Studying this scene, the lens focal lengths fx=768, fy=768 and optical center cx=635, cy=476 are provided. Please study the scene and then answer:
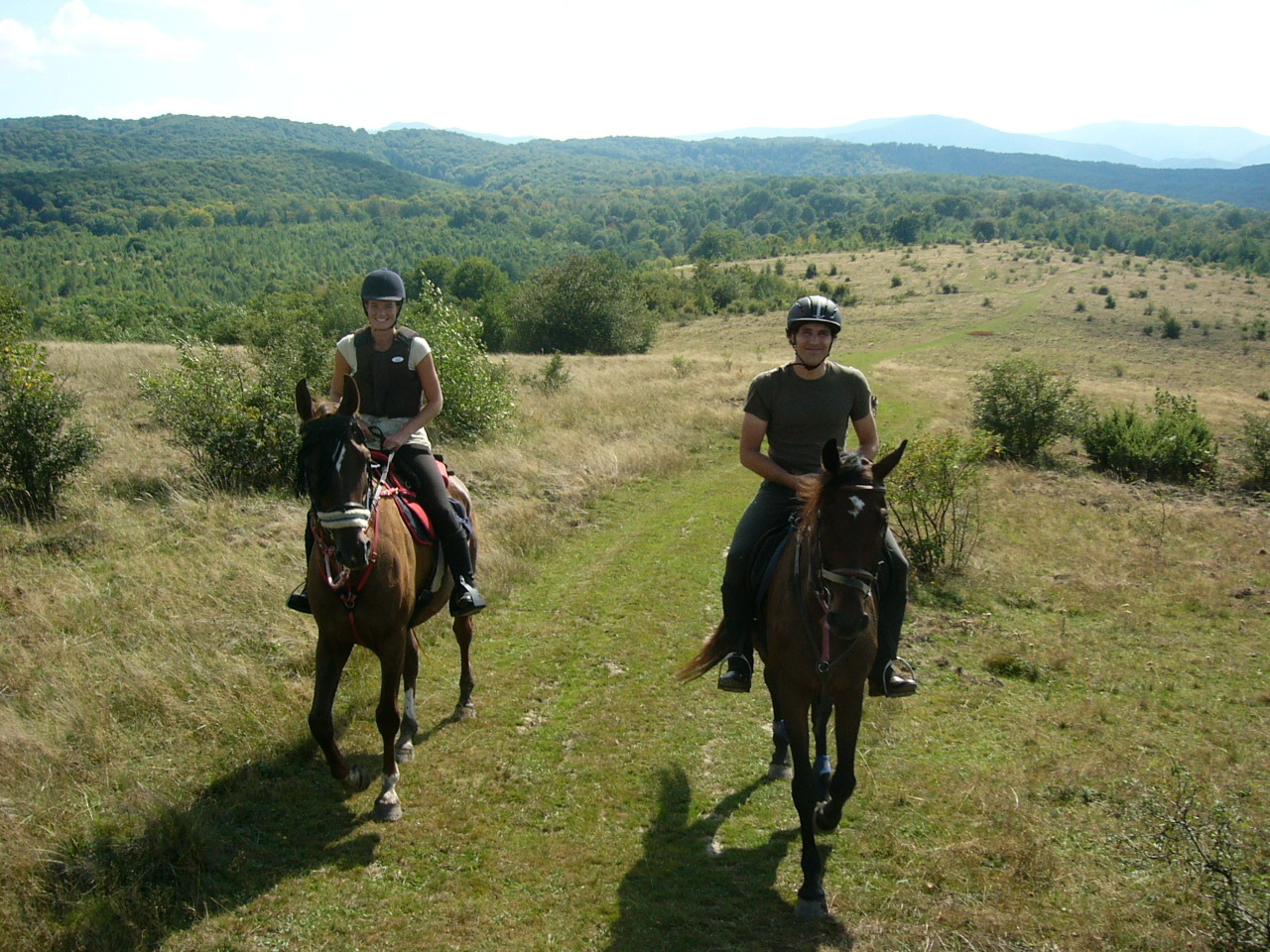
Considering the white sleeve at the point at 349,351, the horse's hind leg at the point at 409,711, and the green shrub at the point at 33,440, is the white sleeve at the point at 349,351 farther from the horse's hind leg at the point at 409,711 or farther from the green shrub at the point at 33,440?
the green shrub at the point at 33,440

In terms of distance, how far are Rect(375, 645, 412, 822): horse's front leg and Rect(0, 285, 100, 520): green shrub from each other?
343 inches

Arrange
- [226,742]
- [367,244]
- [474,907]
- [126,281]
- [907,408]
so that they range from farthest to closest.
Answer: [367,244] → [126,281] → [907,408] → [226,742] → [474,907]

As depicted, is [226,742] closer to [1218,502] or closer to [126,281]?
[1218,502]

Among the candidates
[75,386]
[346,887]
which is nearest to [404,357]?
[346,887]

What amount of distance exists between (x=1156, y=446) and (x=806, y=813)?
70.1 ft

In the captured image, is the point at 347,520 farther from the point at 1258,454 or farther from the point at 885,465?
the point at 1258,454

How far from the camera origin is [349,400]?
4863 mm

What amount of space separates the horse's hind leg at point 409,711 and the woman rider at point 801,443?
2.57 meters

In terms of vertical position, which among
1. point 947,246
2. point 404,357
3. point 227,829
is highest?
point 947,246

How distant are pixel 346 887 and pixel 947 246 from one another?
13133 cm

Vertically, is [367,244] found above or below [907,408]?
above

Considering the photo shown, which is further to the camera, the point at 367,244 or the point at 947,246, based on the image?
the point at 367,244

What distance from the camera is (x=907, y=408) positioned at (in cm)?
2778

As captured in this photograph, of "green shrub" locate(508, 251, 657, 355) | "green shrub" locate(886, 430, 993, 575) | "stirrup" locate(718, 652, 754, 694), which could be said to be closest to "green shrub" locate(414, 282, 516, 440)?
"green shrub" locate(886, 430, 993, 575)
